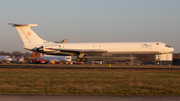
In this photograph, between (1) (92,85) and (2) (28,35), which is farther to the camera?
(2) (28,35)

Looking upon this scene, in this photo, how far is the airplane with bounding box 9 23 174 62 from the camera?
1510 inches

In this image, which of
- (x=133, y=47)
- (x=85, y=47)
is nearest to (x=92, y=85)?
(x=133, y=47)

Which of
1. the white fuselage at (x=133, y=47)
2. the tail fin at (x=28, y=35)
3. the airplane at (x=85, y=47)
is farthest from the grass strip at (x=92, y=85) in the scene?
the tail fin at (x=28, y=35)

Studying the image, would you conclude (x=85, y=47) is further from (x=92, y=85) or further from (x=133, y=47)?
(x=92, y=85)

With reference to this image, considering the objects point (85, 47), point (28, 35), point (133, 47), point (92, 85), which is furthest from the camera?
point (28, 35)

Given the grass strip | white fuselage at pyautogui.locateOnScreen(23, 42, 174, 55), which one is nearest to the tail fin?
white fuselage at pyautogui.locateOnScreen(23, 42, 174, 55)

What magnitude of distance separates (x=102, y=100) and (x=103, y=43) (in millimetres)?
29808

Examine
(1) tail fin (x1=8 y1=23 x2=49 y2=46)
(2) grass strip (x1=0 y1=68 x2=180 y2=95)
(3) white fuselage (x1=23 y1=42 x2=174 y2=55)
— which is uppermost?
(1) tail fin (x1=8 y1=23 x2=49 y2=46)

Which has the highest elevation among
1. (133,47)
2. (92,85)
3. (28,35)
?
(28,35)

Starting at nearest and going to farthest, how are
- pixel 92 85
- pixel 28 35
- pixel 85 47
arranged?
pixel 92 85
pixel 85 47
pixel 28 35

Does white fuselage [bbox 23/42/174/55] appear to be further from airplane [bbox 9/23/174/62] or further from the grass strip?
the grass strip

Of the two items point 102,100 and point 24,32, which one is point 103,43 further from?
point 102,100

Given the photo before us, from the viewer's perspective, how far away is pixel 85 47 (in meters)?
40.0

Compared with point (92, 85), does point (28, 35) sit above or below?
above
